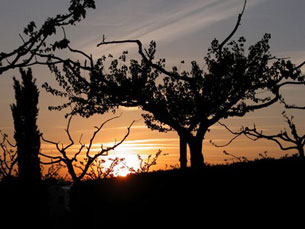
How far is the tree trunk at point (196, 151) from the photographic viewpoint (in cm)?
2364

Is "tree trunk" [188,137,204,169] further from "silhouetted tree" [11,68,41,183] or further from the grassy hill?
"silhouetted tree" [11,68,41,183]

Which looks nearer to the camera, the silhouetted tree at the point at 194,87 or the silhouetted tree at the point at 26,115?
the silhouetted tree at the point at 194,87

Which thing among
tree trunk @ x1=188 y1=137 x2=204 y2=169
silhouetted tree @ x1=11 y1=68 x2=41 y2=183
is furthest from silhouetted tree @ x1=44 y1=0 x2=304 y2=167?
silhouetted tree @ x1=11 y1=68 x2=41 y2=183

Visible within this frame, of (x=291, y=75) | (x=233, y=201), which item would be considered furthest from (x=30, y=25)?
(x=291, y=75)

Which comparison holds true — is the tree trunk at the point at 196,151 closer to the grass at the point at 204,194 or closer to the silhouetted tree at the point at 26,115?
the grass at the point at 204,194

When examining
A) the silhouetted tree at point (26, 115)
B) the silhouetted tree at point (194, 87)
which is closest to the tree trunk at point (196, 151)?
the silhouetted tree at point (194, 87)

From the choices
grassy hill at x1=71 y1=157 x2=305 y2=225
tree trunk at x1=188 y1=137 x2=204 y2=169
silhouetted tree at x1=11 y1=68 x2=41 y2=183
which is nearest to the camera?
grassy hill at x1=71 y1=157 x2=305 y2=225

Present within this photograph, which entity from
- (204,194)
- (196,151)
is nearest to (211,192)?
(204,194)

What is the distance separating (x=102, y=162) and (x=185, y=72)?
26.5 feet

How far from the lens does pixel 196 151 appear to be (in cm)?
2397

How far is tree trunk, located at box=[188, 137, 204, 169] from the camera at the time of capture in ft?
77.6

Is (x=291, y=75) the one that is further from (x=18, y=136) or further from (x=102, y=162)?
(x=18, y=136)

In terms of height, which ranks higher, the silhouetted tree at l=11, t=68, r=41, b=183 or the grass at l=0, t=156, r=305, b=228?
the silhouetted tree at l=11, t=68, r=41, b=183

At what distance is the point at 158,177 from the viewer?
538 inches
